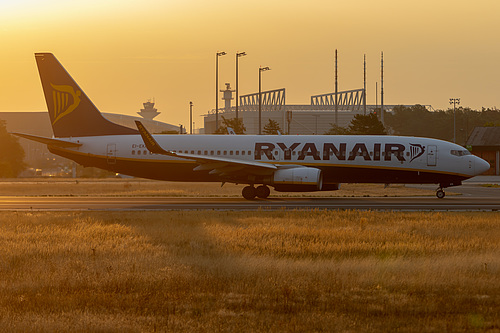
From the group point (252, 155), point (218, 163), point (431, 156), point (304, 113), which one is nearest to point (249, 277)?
point (218, 163)

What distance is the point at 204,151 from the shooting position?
38.6 meters

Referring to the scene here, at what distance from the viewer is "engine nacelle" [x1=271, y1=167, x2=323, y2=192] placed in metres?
34.8

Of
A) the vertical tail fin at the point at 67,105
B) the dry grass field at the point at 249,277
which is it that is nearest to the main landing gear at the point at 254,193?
the vertical tail fin at the point at 67,105

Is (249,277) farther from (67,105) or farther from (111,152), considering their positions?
(67,105)

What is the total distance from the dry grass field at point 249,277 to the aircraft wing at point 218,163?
38.0 ft

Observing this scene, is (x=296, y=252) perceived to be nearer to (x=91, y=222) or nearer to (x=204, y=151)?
(x=91, y=222)

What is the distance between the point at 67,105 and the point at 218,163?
34.9 feet

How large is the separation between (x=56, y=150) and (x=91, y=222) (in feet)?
57.2

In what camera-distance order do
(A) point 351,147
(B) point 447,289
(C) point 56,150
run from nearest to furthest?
1. (B) point 447,289
2. (A) point 351,147
3. (C) point 56,150

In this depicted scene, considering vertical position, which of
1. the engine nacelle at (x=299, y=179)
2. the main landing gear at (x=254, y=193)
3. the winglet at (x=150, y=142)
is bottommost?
the main landing gear at (x=254, y=193)

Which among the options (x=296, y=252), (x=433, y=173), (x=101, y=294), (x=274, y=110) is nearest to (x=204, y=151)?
(x=433, y=173)

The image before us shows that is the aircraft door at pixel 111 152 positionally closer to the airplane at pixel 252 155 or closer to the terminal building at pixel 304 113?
the airplane at pixel 252 155

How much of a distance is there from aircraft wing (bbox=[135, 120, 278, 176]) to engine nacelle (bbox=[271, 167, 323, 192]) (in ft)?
2.06

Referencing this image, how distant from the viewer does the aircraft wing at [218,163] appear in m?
34.6
